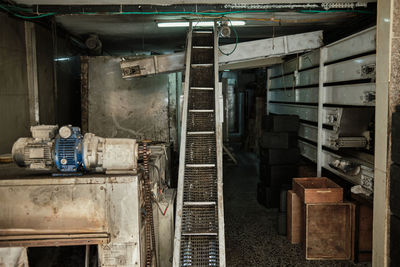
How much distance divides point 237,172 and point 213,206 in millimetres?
4556

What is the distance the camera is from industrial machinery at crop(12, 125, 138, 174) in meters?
2.33

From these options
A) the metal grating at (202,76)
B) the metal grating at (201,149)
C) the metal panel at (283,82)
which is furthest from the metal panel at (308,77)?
the metal grating at (201,149)

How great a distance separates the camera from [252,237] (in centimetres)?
388

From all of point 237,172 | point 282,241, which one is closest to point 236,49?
point 282,241

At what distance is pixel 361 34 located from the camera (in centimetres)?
335

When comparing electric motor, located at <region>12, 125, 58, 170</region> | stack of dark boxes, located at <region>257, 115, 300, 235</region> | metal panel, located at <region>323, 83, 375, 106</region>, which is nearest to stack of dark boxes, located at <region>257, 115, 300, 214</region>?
stack of dark boxes, located at <region>257, 115, 300, 235</region>

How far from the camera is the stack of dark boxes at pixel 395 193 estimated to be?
7.67ft

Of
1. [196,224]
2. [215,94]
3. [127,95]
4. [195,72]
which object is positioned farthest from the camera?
[127,95]

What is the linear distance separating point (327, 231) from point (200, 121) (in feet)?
5.94

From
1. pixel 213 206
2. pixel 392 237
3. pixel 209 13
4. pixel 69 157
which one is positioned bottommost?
pixel 392 237

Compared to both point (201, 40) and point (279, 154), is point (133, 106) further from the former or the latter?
point (279, 154)

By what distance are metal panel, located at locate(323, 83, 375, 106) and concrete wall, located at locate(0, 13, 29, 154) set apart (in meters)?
3.85

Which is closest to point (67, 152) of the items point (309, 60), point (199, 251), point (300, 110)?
point (199, 251)

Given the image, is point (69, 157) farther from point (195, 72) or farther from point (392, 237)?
point (392, 237)
